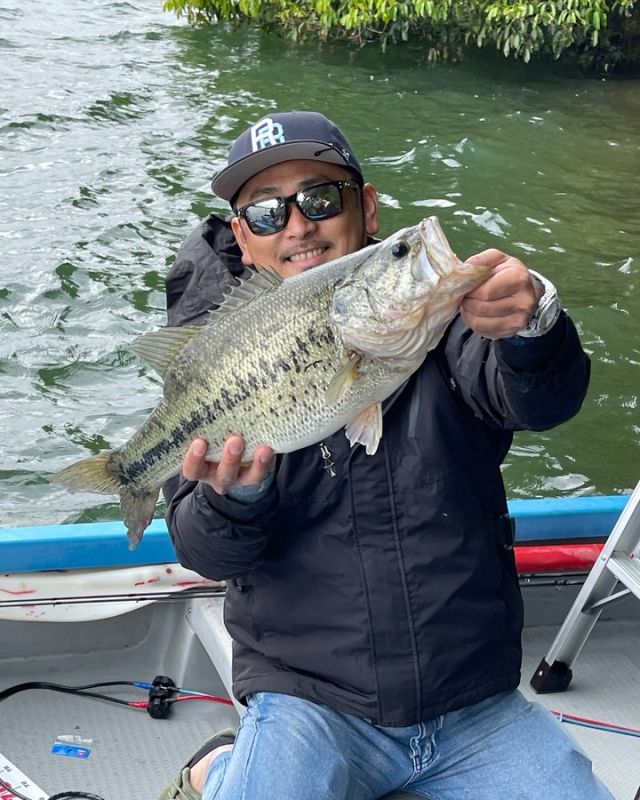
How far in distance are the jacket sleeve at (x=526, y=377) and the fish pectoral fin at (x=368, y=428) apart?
0.33m

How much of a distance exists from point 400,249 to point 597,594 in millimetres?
1912

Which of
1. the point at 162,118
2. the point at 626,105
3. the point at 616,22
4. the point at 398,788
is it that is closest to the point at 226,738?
the point at 398,788

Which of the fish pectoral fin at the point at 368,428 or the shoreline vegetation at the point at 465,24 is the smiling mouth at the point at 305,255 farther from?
the shoreline vegetation at the point at 465,24

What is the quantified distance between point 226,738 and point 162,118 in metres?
11.7

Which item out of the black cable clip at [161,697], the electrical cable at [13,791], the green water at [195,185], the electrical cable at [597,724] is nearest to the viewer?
the electrical cable at [13,791]

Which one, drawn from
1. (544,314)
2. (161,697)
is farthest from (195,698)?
(544,314)

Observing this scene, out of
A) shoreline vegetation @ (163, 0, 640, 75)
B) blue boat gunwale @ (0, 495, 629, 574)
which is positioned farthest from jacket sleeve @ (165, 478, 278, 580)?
shoreline vegetation @ (163, 0, 640, 75)

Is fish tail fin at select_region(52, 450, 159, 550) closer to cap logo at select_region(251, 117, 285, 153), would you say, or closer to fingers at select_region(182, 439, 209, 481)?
fingers at select_region(182, 439, 209, 481)

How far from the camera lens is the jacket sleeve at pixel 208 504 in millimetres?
2688

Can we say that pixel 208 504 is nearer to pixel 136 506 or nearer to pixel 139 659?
pixel 136 506

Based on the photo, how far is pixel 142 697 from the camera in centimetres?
390

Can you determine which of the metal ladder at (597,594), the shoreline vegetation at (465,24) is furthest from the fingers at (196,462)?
the shoreline vegetation at (465,24)

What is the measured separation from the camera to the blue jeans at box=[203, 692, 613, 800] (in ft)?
8.39

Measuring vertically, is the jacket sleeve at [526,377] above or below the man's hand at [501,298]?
below
